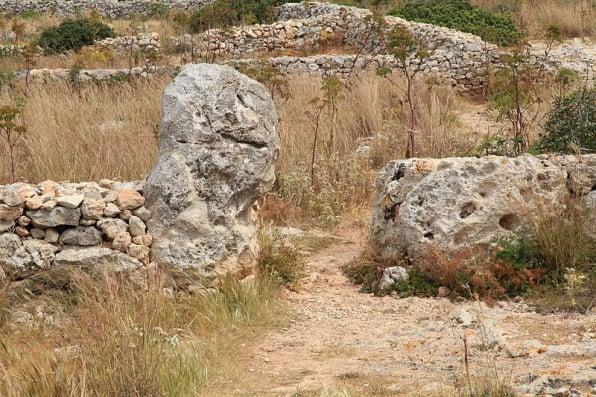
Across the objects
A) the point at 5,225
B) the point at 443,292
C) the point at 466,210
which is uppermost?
the point at 5,225

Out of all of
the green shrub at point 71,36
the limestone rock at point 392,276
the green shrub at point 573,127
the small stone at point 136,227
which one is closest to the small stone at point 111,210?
the small stone at point 136,227

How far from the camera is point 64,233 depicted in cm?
663

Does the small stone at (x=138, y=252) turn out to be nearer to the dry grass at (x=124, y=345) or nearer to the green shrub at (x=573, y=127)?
the dry grass at (x=124, y=345)

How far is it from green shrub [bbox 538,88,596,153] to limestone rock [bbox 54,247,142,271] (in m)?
4.45

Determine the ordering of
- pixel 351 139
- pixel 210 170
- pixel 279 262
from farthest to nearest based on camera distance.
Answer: pixel 351 139, pixel 279 262, pixel 210 170

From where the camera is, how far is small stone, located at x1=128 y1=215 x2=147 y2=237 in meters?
6.73

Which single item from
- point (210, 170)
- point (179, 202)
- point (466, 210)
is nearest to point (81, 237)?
point (179, 202)

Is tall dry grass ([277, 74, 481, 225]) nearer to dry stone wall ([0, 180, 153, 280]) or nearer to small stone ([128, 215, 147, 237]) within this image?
small stone ([128, 215, 147, 237])

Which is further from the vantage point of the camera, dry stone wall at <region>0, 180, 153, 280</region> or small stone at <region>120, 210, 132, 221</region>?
small stone at <region>120, 210, 132, 221</region>

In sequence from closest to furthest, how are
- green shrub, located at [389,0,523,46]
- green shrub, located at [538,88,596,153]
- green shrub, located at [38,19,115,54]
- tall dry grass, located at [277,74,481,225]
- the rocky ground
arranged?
the rocky ground, green shrub, located at [538,88,596,153], tall dry grass, located at [277,74,481,225], green shrub, located at [389,0,523,46], green shrub, located at [38,19,115,54]

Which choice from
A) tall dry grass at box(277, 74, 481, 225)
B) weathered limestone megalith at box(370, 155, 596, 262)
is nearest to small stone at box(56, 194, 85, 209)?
weathered limestone megalith at box(370, 155, 596, 262)

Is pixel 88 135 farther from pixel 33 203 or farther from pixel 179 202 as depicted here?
pixel 179 202

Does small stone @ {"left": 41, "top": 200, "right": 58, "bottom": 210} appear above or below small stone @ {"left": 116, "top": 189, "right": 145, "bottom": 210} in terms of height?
above

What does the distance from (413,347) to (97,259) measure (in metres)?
2.49
